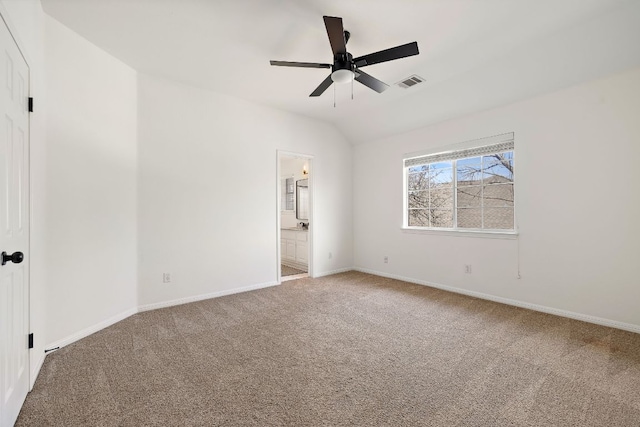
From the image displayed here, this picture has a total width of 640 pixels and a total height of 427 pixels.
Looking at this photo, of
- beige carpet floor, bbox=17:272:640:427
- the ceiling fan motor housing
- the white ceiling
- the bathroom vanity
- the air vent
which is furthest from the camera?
the bathroom vanity

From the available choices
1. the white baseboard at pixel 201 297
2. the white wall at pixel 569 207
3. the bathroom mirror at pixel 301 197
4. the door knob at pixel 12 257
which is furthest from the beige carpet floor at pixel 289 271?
the door knob at pixel 12 257

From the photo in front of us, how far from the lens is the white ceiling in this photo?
7.77 ft

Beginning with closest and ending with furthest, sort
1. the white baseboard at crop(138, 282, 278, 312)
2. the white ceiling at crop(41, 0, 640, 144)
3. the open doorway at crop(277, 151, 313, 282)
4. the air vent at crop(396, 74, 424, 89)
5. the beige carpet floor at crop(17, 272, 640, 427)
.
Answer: the beige carpet floor at crop(17, 272, 640, 427) < the white ceiling at crop(41, 0, 640, 144) < the white baseboard at crop(138, 282, 278, 312) < the air vent at crop(396, 74, 424, 89) < the open doorway at crop(277, 151, 313, 282)

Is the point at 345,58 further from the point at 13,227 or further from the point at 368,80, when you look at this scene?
the point at 13,227

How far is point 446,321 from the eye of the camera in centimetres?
313

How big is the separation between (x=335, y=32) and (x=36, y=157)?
244 cm

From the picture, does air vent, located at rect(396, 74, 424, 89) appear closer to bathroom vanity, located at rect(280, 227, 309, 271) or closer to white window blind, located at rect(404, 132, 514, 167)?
white window blind, located at rect(404, 132, 514, 167)

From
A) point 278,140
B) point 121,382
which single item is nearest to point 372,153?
point 278,140

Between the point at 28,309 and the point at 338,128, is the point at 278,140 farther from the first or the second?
the point at 28,309

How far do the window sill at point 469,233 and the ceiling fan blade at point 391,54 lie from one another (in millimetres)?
2642

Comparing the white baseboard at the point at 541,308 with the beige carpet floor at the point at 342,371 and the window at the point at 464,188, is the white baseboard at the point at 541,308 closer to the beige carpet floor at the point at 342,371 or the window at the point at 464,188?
the beige carpet floor at the point at 342,371

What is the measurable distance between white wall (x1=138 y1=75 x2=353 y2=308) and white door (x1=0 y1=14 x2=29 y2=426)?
5.18 feet

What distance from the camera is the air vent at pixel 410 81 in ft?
11.8

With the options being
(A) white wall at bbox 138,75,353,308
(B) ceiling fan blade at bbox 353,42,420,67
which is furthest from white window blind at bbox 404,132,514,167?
(B) ceiling fan blade at bbox 353,42,420,67
